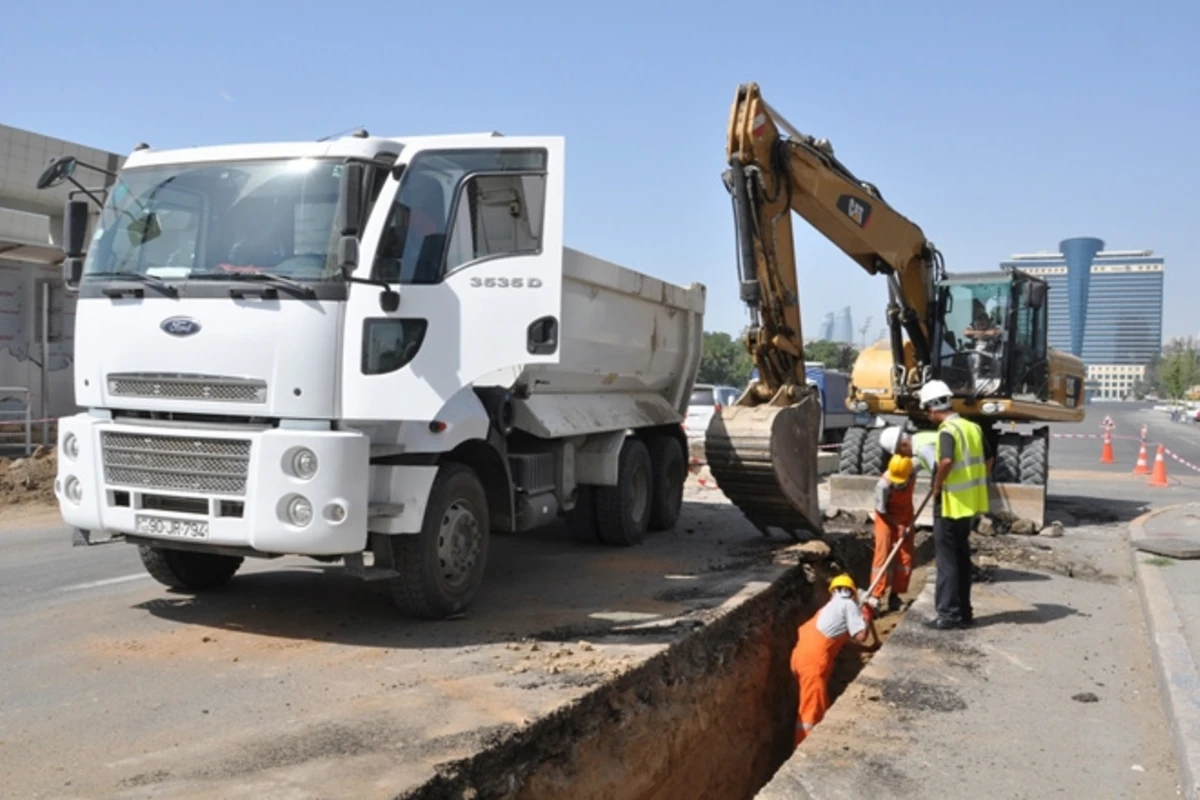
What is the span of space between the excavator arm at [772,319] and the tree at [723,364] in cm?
5942

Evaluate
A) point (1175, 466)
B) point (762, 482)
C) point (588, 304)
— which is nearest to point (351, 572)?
point (588, 304)

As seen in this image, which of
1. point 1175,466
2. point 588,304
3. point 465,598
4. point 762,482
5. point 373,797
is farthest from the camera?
point 1175,466

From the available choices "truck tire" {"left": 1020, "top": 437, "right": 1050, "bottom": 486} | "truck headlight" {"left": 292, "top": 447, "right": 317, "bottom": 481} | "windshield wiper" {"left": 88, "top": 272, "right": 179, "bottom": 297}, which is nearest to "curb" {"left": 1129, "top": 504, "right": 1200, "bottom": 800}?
"truck tire" {"left": 1020, "top": 437, "right": 1050, "bottom": 486}

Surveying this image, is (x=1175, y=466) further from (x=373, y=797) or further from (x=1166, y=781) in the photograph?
(x=373, y=797)

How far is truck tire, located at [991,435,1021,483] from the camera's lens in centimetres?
1232

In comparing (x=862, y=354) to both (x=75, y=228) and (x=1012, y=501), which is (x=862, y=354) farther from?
(x=75, y=228)

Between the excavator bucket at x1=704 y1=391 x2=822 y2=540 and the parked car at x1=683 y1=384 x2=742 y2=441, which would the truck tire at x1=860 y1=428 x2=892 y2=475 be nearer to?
the excavator bucket at x1=704 y1=391 x2=822 y2=540

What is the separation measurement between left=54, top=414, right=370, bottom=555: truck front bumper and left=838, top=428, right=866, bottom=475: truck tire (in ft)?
28.0

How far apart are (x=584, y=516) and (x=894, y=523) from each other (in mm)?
2849

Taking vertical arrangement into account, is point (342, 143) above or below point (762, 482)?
above

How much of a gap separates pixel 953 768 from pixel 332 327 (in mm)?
3972

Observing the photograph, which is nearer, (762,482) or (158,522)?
(158,522)

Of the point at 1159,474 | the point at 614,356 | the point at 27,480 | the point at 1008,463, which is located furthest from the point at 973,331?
Result: the point at 27,480

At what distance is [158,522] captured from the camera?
6188 mm
